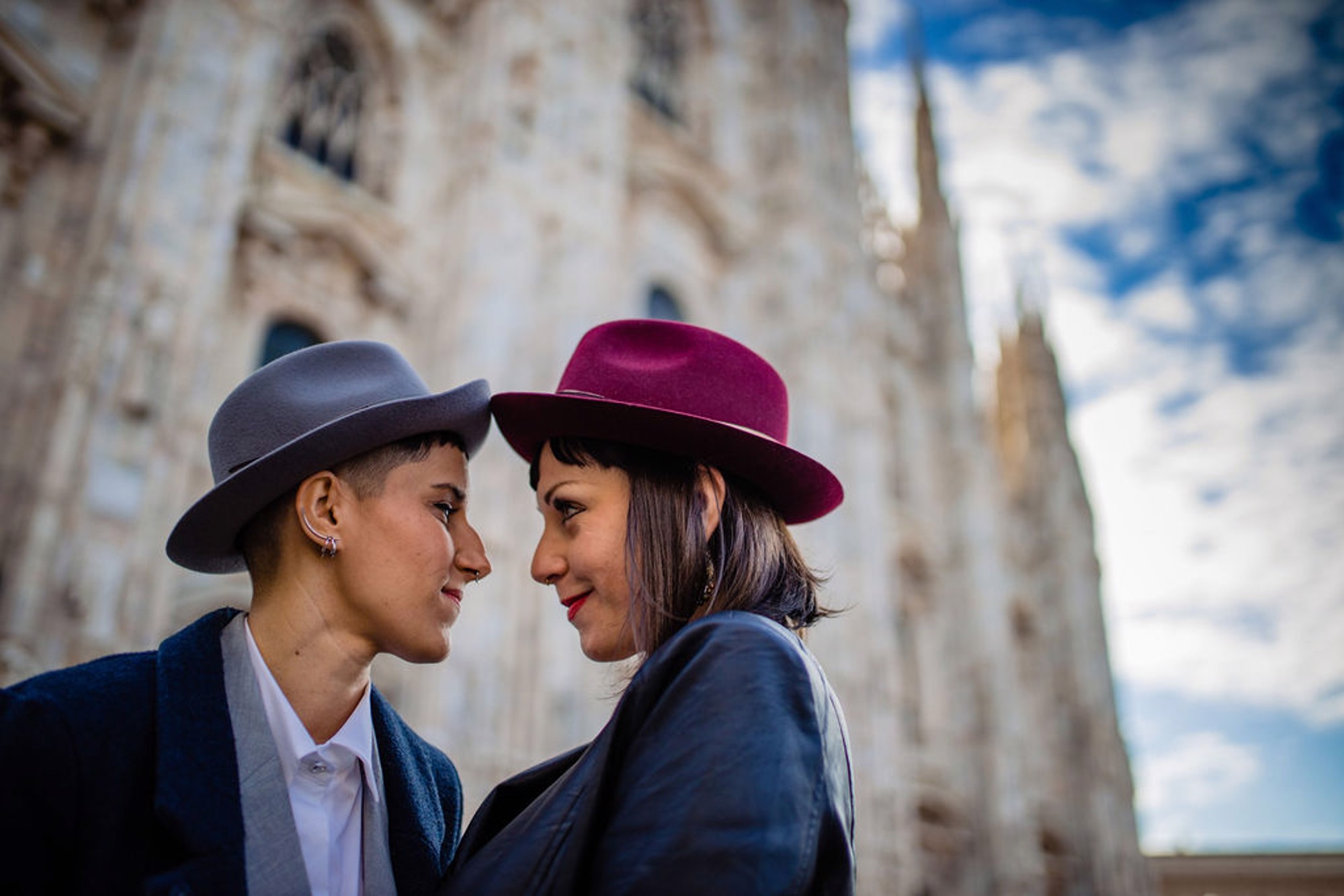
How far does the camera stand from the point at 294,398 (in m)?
1.74

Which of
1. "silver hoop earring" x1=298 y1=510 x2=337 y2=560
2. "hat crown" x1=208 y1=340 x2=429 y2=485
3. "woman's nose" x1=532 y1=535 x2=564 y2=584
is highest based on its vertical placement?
"hat crown" x1=208 y1=340 x2=429 y2=485

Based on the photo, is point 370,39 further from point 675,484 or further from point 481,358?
point 675,484

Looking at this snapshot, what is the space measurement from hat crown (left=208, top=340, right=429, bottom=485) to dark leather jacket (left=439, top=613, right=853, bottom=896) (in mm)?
739

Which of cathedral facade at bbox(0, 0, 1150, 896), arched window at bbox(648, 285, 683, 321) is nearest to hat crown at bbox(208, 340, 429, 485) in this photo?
cathedral facade at bbox(0, 0, 1150, 896)

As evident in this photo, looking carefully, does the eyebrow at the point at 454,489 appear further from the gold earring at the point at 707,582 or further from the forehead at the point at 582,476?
the gold earring at the point at 707,582

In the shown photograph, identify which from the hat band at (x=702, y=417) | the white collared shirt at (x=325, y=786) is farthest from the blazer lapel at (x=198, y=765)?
the hat band at (x=702, y=417)

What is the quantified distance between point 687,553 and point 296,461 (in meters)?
0.68

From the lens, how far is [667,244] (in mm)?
11734

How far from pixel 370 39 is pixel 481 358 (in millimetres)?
3656

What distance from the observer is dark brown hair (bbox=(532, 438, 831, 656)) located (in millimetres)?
1628

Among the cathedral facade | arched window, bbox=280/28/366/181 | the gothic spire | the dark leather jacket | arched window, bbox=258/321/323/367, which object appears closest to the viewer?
the dark leather jacket

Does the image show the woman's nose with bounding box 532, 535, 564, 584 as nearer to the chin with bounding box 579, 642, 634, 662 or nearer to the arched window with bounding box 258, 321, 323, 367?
the chin with bounding box 579, 642, 634, 662

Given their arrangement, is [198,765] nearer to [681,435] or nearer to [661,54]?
[681,435]

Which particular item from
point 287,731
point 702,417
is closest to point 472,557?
point 287,731
